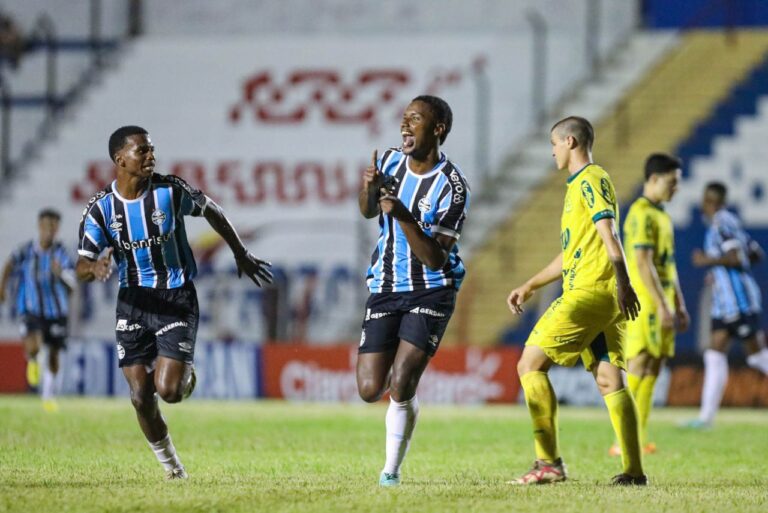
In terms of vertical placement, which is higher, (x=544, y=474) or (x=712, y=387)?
(x=712, y=387)

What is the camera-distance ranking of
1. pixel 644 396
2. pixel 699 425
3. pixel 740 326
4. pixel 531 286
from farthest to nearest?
1. pixel 740 326
2. pixel 699 425
3. pixel 644 396
4. pixel 531 286

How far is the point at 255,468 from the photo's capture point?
10062 millimetres

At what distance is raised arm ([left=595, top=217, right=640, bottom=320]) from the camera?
8.64 metres

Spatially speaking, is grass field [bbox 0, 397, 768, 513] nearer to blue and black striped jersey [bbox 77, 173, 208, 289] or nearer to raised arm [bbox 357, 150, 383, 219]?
blue and black striped jersey [bbox 77, 173, 208, 289]

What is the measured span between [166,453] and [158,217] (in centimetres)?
144

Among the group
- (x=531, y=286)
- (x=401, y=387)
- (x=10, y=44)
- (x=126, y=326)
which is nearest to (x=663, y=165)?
(x=531, y=286)

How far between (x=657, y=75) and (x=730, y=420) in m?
11.1

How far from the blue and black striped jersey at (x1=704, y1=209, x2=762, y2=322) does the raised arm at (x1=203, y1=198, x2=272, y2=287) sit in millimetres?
7786

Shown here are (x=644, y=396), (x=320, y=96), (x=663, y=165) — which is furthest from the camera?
(x=320, y=96)

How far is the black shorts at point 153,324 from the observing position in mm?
8977

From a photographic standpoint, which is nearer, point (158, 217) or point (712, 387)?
point (158, 217)

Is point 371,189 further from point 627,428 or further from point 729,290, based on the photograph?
point 729,290

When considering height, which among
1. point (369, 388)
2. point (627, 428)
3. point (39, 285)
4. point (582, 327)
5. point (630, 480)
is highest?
point (39, 285)

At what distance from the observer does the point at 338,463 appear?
1064 centimetres
